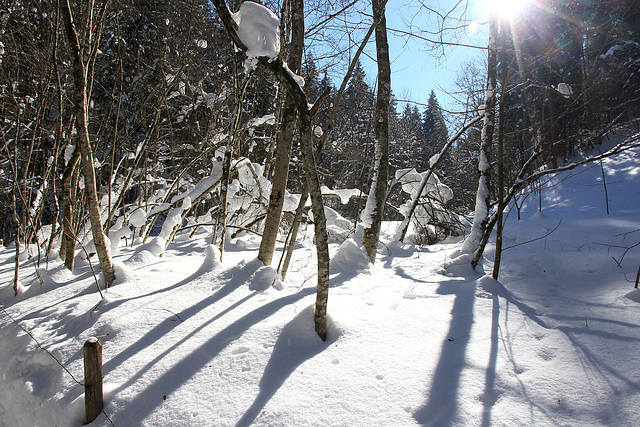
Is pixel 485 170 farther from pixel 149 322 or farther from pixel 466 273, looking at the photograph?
pixel 149 322

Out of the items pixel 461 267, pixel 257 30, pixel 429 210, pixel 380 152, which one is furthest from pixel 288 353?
pixel 429 210

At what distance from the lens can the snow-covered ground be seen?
1809mm

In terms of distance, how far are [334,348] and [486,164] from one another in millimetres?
3654

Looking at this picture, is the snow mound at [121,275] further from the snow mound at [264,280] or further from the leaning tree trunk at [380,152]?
the leaning tree trunk at [380,152]

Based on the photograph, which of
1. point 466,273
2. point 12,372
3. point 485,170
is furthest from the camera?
point 485,170

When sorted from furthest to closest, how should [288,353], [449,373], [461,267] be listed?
[461,267] < [288,353] < [449,373]

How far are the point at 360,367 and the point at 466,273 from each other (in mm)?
2768

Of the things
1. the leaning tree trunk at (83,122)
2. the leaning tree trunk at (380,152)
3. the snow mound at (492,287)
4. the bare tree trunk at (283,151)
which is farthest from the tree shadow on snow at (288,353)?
the leaning tree trunk at (380,152)

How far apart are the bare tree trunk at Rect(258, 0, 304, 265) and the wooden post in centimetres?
213

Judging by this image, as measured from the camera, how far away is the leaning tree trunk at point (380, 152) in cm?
500

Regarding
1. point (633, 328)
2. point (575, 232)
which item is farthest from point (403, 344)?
point (575, 232)

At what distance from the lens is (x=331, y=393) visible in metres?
1.93

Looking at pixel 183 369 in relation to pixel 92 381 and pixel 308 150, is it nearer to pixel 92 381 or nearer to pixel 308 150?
pixel 92 381

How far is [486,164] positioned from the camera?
4.58 m
